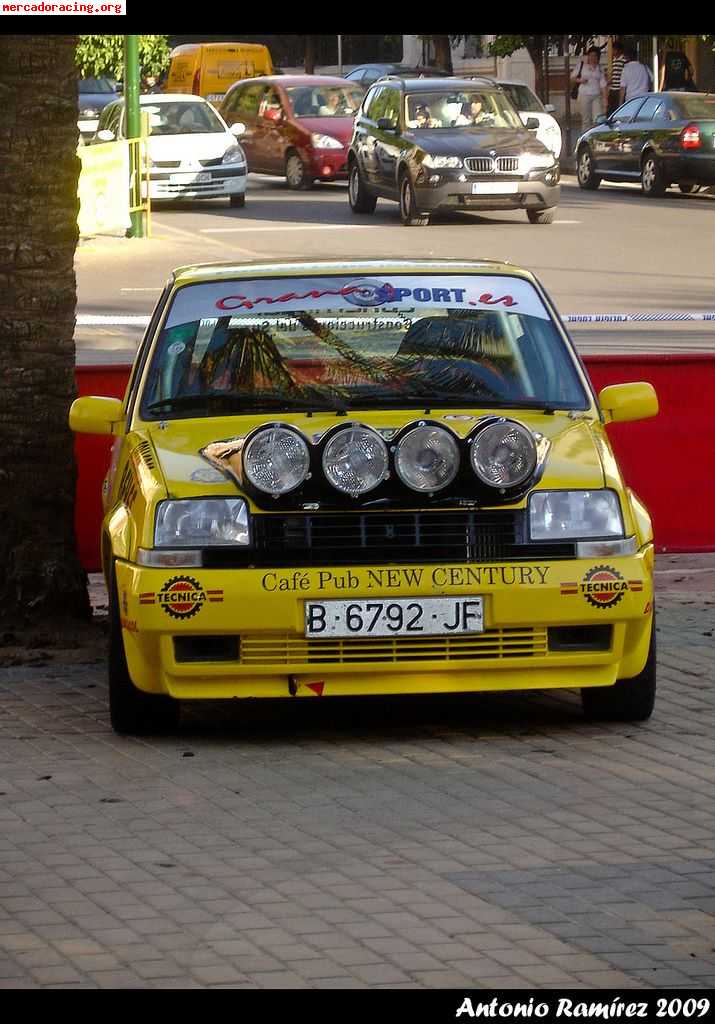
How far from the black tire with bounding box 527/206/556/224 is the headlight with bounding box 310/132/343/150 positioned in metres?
6.62

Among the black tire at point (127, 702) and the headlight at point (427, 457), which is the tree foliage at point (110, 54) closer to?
the black tire at point (127, 702)

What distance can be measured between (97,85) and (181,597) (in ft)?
145

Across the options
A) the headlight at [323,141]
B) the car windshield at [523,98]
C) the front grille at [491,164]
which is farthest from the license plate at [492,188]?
the car windshield at [523,98]

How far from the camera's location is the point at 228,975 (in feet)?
15.8

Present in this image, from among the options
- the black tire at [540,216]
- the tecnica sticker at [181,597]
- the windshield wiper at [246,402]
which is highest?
the windshield wiper at [246,402]

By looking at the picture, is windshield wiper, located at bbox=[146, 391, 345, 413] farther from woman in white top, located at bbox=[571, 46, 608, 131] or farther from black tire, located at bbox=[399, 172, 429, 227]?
woman in white top, located at bbox=[571, 46, 608, 131]

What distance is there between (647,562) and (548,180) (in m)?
22.2

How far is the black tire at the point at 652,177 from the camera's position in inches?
1344

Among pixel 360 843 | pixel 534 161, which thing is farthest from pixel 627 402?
pixel 534 161

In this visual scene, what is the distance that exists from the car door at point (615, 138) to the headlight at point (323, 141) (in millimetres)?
4297
